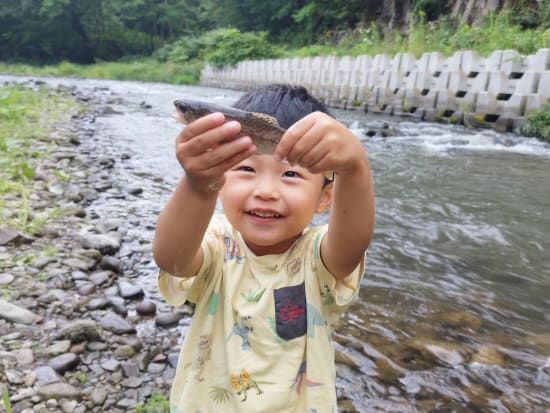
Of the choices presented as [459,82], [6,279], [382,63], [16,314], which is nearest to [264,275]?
[16,314]

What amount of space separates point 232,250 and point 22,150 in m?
6.16

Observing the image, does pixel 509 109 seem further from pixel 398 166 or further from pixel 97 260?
pixel 97 260

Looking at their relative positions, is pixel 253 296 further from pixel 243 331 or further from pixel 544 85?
pixel 544 85

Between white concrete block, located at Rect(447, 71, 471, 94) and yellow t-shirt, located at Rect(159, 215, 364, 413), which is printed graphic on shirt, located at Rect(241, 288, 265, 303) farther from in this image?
white concrete block, located at Rect(447, 71, 471, 94)

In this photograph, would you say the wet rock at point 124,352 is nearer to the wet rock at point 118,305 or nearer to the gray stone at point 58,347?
the gray stone at point 58,347

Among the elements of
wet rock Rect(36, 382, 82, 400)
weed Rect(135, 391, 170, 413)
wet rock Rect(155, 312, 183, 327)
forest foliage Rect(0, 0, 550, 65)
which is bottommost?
wet rock Rect(155, 312, 183, 327)

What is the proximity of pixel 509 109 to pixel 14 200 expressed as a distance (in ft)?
33.3

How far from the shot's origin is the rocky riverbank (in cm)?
208

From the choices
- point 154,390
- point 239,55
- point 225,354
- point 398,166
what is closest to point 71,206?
point 154,390

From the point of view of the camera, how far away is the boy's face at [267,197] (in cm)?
144

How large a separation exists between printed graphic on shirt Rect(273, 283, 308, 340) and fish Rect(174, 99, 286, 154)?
61 cm

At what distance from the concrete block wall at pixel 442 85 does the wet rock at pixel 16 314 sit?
10.3 meters

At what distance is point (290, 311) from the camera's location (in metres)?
1.55

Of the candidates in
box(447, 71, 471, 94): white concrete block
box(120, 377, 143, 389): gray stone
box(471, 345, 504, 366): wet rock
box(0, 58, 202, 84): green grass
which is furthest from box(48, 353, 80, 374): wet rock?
box(0, 58, 202, 84): green grass
